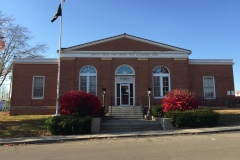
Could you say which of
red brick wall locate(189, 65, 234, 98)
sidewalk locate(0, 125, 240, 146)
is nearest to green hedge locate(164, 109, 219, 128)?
sidewalk locate(0, 125, 240, 146)

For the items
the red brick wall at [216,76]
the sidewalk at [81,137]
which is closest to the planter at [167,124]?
the sidewalk at [81,137]

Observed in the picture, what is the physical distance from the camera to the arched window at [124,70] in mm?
26625

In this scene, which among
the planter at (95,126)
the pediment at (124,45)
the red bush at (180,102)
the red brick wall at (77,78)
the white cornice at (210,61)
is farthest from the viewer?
the white cornice at (210,61)

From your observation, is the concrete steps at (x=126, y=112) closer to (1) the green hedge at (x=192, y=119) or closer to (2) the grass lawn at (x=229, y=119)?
(1) the green hedge at (x=192, y=119)

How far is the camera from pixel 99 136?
13891mm

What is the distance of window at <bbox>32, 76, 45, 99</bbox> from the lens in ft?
87.4

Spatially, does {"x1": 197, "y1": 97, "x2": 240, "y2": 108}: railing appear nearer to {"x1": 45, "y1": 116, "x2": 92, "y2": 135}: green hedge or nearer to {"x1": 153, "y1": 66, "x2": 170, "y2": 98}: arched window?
{"x1": 153, "y1": 66, "x2": 170, "y2": 98}: arched window

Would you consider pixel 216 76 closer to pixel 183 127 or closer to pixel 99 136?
pixel 183 127

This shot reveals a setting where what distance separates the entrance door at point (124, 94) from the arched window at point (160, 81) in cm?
240

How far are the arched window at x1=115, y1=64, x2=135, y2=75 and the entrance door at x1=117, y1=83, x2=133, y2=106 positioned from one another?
1.11m

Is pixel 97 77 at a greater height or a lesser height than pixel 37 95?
greater

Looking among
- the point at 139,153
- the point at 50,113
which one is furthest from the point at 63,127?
the point at 50,113

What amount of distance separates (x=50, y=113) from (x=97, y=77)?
227 inches

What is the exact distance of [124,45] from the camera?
→ 27.1 metres
